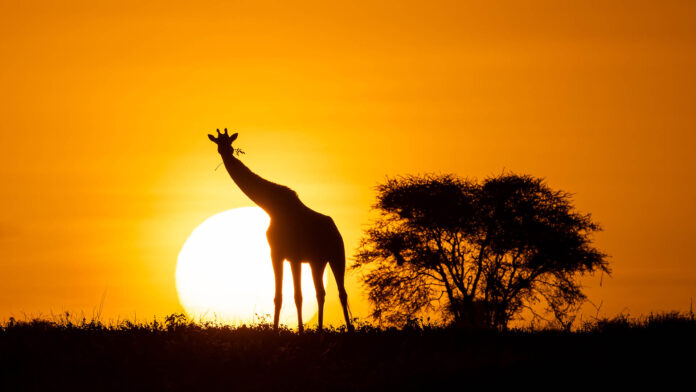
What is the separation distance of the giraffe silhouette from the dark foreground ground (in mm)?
1937

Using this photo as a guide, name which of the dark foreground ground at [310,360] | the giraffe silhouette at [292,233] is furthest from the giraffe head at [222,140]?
the dark foreground ground at [310,360]

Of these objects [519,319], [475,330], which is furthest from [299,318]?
[519,319]

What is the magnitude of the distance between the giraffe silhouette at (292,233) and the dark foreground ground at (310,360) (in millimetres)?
1937

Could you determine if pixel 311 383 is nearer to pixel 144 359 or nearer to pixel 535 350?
pixel 144 359

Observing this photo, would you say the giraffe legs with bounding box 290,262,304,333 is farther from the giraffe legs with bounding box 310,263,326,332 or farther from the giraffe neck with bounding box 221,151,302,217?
the giraffe neck with bounding box 221,151,302,217

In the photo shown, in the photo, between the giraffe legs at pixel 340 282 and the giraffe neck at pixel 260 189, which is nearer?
the giraffe neck at pixel 260 189

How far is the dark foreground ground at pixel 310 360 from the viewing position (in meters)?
17.7

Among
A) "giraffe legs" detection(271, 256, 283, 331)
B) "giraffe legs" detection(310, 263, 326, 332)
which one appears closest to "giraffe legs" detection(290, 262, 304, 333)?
"giraffe legs" detection(271, 256, 283, 331)

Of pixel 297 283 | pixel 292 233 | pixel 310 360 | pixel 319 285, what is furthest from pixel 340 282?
pixel 310 360

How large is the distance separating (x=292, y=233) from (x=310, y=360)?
5330mm

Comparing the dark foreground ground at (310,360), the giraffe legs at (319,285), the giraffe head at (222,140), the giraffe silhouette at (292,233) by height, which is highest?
the giraffe head at (222,140)

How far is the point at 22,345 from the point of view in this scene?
19.9 metres

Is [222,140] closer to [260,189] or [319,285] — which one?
[260,189]

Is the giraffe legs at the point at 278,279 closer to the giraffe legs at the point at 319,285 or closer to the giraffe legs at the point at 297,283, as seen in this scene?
the giraffe legs at the point at 297,283
